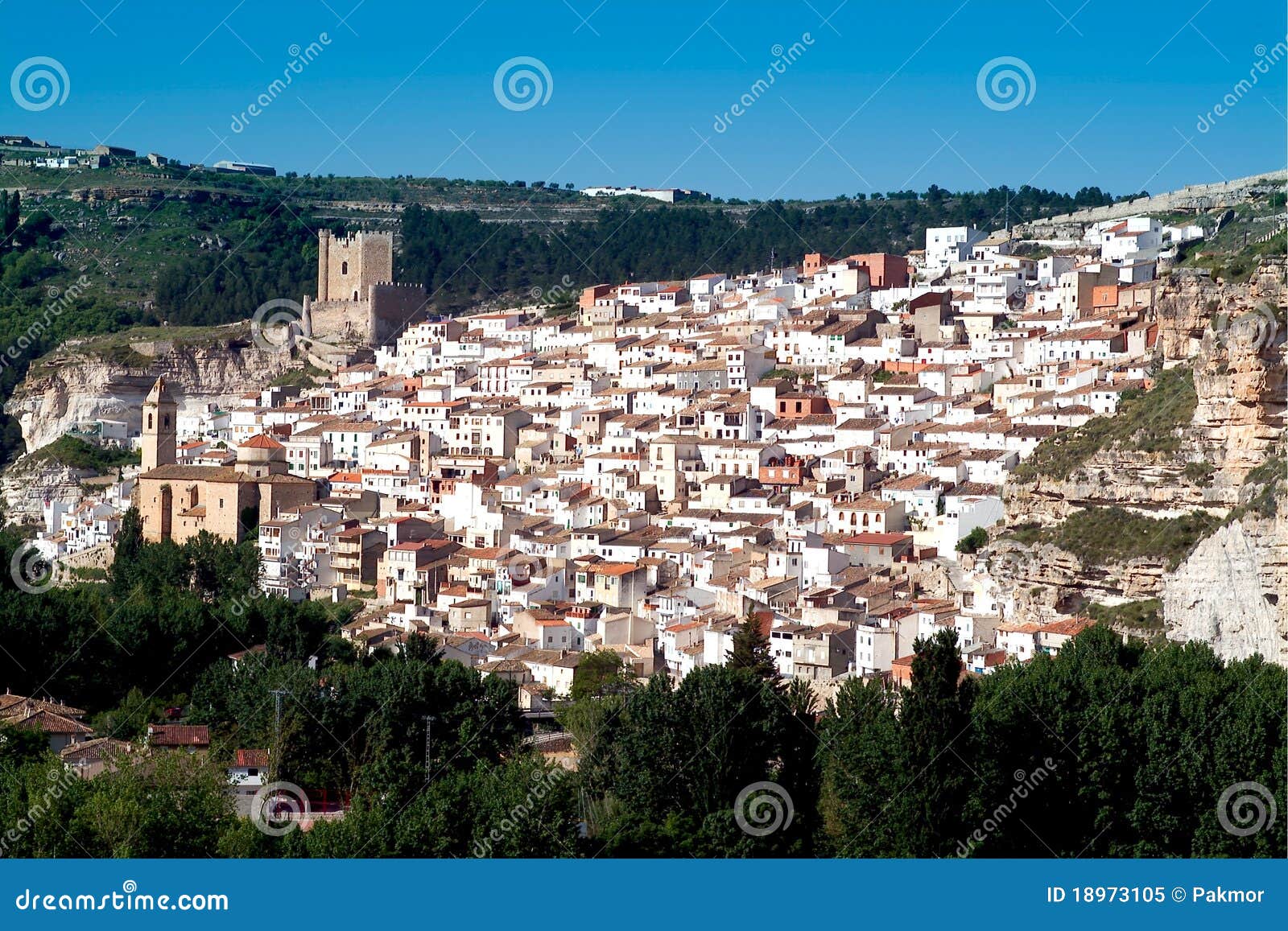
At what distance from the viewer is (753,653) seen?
71.4 feet

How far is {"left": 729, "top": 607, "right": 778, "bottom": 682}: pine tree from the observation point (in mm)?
21203

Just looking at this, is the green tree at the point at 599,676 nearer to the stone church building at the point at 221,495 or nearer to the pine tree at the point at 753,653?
the pine tree at the point at 753,653

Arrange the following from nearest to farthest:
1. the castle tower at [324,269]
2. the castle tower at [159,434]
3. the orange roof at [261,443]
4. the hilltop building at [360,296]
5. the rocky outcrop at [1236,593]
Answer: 1. the rocky outcrop at [1236,593]
2. the orange roof at [261,443]
3. the castle tower at [159,434]
4. the hilltop building at [360,296]
5. the castle tower at [324,269]

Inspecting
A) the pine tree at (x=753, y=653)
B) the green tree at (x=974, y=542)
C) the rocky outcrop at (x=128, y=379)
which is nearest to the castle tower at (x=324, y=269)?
the rocky outcrop at (x=128, y=379)

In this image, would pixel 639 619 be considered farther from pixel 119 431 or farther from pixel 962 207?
pixel 962 207

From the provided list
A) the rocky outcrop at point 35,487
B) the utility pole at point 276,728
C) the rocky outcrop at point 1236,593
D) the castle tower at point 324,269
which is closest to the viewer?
the utility pole at point 276,728

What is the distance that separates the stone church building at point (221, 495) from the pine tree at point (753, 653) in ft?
46.0

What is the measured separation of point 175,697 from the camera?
24609 millimetres

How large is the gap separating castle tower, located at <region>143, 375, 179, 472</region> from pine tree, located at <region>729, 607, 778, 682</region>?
19051 millimetres

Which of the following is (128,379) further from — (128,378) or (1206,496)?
(1206,496)

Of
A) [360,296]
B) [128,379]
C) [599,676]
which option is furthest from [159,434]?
[599,676]

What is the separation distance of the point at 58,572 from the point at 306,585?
5.29 meters

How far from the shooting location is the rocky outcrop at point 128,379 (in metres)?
47.6

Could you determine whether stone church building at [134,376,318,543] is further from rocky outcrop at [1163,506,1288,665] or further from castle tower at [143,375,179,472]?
rocky outcrop at [1163,506,1288,665]
